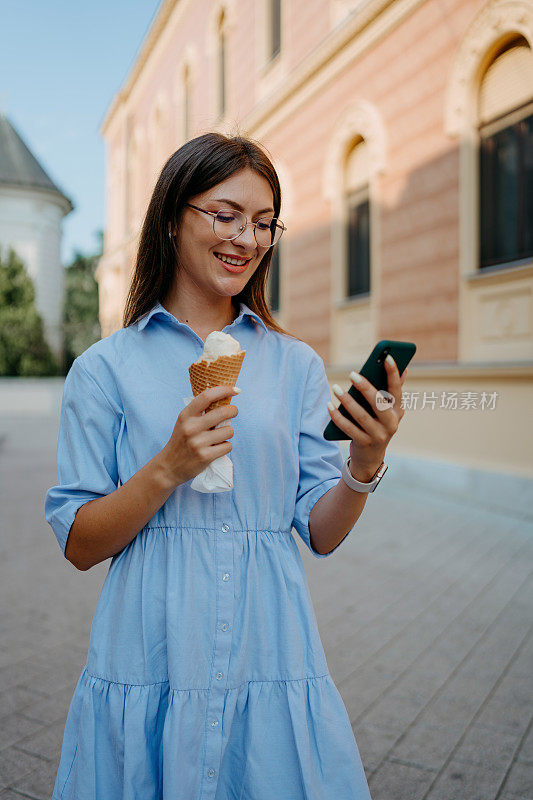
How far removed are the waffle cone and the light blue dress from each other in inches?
5.8

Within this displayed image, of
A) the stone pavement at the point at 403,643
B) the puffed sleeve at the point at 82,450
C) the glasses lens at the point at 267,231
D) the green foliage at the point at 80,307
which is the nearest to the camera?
the puffed sleeve at the point at 82,450

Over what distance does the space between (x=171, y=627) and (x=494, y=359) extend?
23.4ft

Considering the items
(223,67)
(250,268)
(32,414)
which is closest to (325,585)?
(250,268)

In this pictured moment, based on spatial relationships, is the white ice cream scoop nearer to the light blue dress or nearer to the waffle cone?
the waffle cone

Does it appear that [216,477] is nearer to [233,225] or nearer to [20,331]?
[233,225]

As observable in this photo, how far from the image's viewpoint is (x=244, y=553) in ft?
5.19

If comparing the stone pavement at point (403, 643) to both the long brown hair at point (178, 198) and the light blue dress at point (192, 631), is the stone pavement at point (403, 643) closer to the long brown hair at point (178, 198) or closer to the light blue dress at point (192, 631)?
the light blue dress at point (192, 631)

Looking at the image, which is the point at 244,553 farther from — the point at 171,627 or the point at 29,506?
the point at 29,506

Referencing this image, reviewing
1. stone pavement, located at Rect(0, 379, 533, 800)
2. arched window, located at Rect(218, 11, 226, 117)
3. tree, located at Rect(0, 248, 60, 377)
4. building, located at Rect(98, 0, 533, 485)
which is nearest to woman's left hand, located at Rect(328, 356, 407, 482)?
stone pavement, located at Rect(0, 379, 533, 800)

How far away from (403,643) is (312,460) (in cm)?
314

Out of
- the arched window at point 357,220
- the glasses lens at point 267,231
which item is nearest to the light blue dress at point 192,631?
the glasses lens at point 267,231

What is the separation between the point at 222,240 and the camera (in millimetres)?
1625

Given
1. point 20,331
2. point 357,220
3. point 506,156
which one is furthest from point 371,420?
point 20,331

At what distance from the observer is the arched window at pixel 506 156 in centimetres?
774
